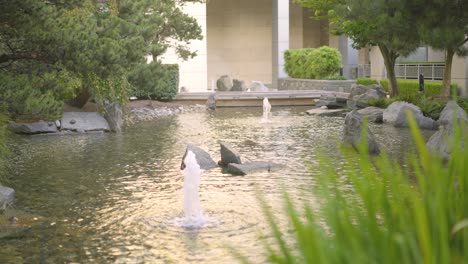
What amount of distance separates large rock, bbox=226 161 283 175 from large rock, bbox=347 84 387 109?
1441 centimetres

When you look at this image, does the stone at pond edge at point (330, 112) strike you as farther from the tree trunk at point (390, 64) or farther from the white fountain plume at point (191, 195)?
the white fountain plume at point (191, 195)

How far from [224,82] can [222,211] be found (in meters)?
29.8

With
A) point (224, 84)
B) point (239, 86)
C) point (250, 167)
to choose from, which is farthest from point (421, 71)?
point (250, 167)

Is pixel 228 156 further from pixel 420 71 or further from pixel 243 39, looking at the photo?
pixel 243 39

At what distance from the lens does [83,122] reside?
70.7ft

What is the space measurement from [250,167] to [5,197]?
4.55m

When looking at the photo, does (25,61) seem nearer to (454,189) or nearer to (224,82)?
(454,189)

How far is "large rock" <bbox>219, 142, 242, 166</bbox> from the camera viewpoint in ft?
44.3

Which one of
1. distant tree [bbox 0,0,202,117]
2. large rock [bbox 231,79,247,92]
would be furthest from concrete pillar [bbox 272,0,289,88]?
distant tree [bbox 0,0,202,117]

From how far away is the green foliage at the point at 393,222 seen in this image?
2.21 metres

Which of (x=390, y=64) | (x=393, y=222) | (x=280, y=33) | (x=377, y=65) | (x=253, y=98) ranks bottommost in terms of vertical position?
(x=393, y=222)

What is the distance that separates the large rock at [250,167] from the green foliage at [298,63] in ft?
89.6

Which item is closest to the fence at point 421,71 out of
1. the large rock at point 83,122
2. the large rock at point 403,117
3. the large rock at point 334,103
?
the large rock at point 334,103

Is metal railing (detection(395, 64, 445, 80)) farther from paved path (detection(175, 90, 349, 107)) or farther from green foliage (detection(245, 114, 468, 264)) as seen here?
green foliage (detection(245, 114, 468, 264))
